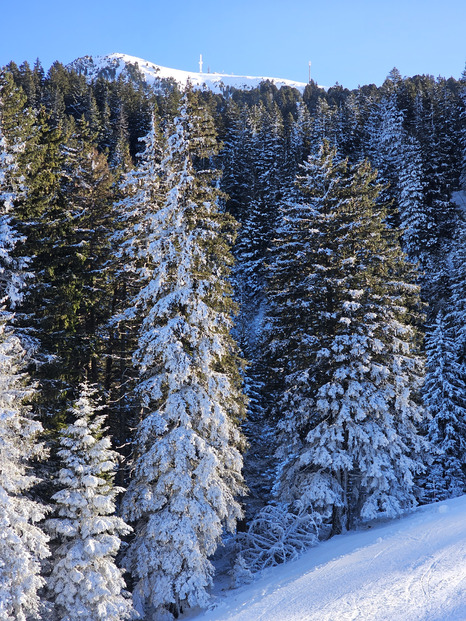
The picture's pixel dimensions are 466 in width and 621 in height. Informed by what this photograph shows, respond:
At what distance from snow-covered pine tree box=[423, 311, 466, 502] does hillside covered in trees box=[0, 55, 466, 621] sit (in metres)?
0.12

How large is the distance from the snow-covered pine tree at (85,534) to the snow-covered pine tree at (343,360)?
6.91 meters

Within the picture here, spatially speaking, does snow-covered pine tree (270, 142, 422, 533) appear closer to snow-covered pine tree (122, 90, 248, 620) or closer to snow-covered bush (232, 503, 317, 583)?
snow-covered bush (232, 503, 317, 583)

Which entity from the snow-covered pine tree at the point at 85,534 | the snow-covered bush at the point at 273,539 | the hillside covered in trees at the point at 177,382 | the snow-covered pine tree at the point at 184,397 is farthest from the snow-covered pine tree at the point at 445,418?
the snow-covered pine tree at the point at 85,534

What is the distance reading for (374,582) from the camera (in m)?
9.29

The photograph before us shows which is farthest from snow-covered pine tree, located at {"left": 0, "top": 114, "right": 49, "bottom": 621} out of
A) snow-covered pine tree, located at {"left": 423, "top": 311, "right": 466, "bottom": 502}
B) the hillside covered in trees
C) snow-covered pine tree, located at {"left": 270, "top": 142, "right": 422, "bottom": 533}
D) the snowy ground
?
snow-covered pine tree, located at {"left": 423, "top": 311, "right": 466, "bottom": 502}

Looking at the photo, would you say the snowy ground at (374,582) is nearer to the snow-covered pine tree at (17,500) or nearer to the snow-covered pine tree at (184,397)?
the snow-covered pine tree at (184,397)

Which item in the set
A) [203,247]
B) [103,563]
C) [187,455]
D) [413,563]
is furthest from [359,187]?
[103,563]

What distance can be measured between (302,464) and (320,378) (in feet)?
11.2

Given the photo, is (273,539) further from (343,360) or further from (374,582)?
(374,582)

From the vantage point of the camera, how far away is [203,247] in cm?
1549

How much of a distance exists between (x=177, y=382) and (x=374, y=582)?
25.0 feet

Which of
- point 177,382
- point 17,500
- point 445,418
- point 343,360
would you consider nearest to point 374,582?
point 177,382

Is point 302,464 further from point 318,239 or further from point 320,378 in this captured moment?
point 318,239

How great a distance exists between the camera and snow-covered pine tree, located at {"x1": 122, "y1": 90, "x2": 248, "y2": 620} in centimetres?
1309
